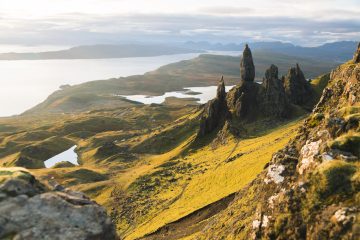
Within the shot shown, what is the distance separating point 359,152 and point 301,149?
5286 mm

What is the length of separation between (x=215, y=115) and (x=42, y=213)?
146161mm

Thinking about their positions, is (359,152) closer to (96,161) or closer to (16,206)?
(16,206)

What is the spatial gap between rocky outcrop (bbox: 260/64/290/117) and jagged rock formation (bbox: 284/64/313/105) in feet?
51.8

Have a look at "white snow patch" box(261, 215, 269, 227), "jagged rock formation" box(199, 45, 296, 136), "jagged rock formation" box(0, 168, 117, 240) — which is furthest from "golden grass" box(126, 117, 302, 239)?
"jagged rock formation" box(0, 168, 117, 240)

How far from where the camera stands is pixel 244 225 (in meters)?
41.8

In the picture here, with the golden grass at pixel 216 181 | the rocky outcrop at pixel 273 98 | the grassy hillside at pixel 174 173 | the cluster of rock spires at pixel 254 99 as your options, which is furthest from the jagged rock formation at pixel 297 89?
the golden grass at pixel 216 181

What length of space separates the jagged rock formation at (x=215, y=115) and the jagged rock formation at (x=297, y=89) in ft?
105

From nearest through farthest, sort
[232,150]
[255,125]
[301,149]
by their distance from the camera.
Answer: [301,149]
[232,150]
[255,125]

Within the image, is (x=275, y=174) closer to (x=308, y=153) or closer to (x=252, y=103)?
(x=308, y=153)

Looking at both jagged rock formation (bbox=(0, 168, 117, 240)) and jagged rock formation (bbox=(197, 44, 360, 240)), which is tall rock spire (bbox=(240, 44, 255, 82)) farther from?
jagged rock formation (bbox=(0, 168, 117, 240))

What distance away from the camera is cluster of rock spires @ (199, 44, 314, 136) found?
160750 millimetres

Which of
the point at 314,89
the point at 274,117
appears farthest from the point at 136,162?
the point at 314,89

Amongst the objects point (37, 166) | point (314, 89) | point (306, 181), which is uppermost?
point (306, 181)

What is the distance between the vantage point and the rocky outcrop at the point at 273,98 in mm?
158375
